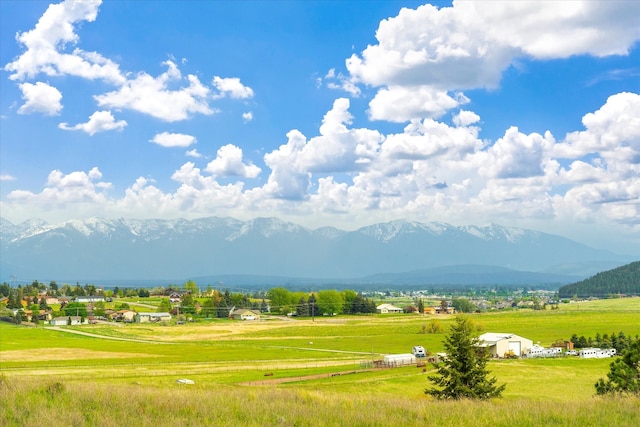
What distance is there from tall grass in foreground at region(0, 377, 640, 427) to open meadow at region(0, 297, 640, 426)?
0.04m

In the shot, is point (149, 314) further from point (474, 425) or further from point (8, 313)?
point (474, 425)

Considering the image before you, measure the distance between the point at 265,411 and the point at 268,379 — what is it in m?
36.1

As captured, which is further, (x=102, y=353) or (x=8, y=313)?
(x=8, y=313)

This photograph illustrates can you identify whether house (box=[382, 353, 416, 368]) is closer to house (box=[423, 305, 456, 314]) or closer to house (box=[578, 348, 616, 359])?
house (box=[578, 348, 616, 359])

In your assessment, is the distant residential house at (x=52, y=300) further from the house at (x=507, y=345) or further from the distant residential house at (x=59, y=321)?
the house at (x=507, y=345)

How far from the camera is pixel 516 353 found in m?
69.0

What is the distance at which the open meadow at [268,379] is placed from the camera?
477 inches

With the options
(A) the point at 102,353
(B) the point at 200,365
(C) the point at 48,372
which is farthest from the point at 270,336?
(C) the point at 48,372

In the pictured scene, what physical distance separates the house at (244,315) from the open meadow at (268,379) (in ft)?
58.9

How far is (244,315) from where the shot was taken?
16075cm

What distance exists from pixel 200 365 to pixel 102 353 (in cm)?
2150

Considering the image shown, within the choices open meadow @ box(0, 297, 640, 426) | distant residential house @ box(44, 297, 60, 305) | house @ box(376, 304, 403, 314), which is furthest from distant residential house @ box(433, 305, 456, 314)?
distant residential house @ box(44, 297, 60, 305)

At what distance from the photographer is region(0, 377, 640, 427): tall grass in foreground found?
37.8 ft

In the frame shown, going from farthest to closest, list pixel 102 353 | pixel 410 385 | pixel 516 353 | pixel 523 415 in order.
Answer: pixel 102 353 < pixel 516 353 < pixel 410 385 < pixel 523 415
